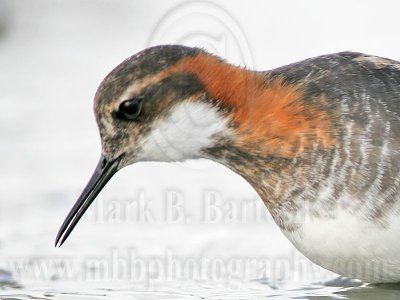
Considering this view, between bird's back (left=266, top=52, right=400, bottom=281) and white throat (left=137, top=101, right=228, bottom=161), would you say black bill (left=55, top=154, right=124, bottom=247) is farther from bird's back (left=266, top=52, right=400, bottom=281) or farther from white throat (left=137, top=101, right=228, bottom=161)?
bird's back (left=266, top=52, right=400, bottom=281)

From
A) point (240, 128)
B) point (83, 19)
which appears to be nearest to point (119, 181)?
point (240, 128)

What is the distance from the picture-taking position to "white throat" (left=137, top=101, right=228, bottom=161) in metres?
7.80

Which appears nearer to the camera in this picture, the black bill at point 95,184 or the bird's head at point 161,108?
the bird's head at point 161,108

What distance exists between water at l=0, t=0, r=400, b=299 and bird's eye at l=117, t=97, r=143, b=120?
1.39 metres

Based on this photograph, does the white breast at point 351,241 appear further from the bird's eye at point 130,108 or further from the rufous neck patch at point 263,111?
the bird's eye at point 130,108

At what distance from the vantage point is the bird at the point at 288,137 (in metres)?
7.66

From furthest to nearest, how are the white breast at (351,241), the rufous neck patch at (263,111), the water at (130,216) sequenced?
the water at (130,216) → the rufous neck patch at (263,111) → the white breast at (351,241)

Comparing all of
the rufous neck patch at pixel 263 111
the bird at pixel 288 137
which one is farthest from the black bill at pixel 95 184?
the rufous neck patch at pixel 263 111

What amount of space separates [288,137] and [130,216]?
Answer: 249 centimetres

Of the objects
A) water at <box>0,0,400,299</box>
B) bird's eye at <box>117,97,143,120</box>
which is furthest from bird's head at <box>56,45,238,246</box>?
water at <box>0,0,400,299</box>

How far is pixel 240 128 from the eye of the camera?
798 cm

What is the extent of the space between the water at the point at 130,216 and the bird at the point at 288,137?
0.83 m

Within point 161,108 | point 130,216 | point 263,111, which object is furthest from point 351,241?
point 130,216

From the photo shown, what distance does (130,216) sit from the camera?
10094mm
